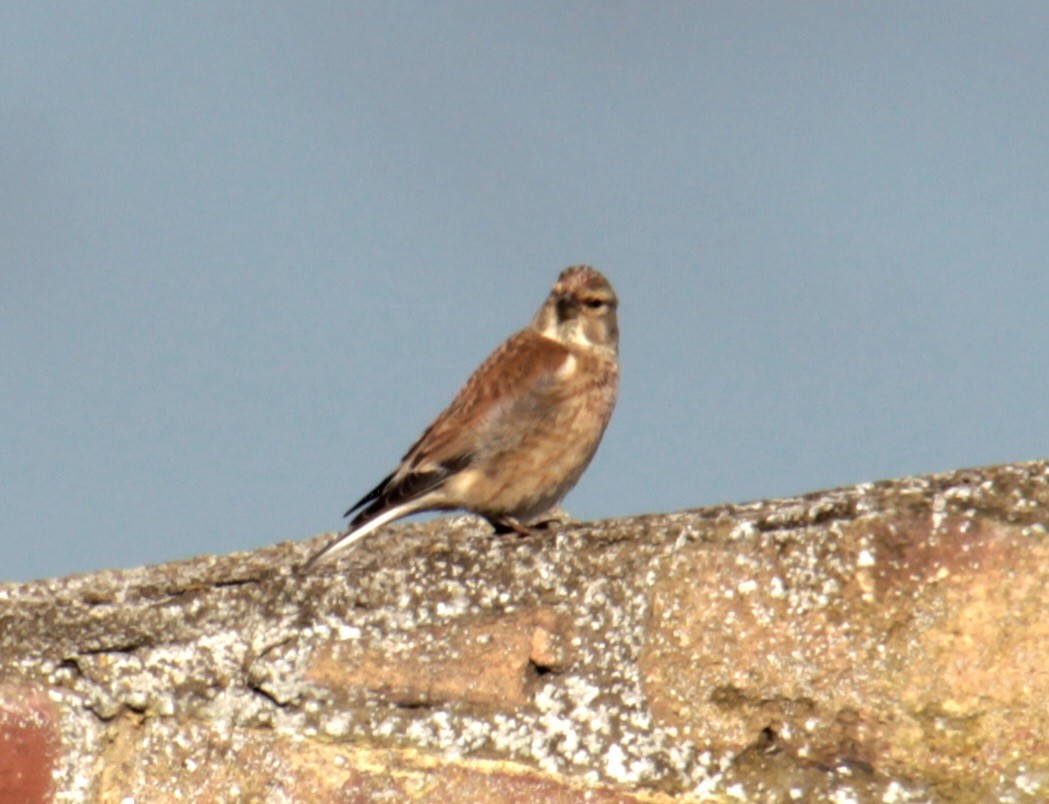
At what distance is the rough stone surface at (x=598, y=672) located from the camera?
2146 mm

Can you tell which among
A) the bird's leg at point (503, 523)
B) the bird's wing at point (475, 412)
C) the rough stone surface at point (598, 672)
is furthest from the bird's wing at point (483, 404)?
the rough stone surface at point (598, 672)

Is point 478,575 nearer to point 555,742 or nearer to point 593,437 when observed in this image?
point 555,742

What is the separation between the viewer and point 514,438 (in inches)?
222

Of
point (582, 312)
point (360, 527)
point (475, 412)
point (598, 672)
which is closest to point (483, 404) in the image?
point (475, 412)

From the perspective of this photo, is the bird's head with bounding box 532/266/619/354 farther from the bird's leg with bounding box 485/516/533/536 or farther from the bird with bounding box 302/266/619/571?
the bird's leg with bounding box 485/516/533/536

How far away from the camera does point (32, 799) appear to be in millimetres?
2154

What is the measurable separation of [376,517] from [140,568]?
152 centimetres

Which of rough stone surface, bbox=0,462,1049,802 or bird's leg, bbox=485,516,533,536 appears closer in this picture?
rough stone surface, bbox=0,462,1049,802

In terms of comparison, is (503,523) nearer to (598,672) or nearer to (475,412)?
(475,412)

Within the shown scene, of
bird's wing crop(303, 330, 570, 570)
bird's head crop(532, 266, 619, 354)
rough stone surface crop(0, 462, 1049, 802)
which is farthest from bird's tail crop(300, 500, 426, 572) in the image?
bird's head crop(532, 266, 619, 354)

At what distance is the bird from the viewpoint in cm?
554

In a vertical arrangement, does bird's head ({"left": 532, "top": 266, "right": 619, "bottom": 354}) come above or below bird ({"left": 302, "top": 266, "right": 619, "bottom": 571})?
above

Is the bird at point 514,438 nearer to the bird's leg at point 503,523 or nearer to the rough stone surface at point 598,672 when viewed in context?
the bird's leg at point 503,523

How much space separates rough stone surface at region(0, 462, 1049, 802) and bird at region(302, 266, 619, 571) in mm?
2950
